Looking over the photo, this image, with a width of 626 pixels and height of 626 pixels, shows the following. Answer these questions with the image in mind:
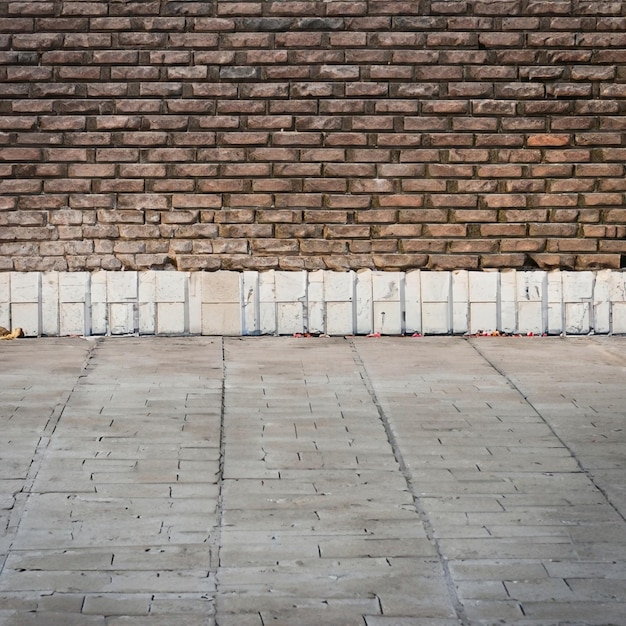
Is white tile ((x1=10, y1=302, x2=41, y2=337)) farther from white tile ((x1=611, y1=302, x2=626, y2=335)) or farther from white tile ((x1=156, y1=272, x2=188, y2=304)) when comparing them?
white tile ((x1=611, y1=302, x2=626, y2=335))

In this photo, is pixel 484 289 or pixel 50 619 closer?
pixel 50 619

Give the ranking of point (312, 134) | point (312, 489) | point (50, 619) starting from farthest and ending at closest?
1. point (312, 134)
2. point (312, 489)
3. point (50, 619)

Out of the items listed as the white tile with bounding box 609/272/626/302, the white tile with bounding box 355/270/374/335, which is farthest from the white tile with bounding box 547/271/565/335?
the white tile with bounding box 355/270/374/335

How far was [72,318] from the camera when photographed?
29.8ft

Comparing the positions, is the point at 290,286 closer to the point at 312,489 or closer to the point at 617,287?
the point at 617,287

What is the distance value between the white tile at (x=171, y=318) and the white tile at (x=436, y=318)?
183 cm

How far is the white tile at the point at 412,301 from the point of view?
30.0 ft

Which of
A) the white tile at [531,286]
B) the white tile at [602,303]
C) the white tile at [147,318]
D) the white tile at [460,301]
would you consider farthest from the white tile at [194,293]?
the white tile at [602,303]

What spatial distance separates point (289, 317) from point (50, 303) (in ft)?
5.95

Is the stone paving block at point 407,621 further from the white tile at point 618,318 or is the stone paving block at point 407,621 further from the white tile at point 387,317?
the white tile at point 618,318

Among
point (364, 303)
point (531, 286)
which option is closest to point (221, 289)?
point (364, 303)

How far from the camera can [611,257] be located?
923cm

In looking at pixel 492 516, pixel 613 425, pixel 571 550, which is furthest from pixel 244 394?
pixel 571 550

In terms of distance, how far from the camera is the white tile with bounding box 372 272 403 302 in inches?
359
